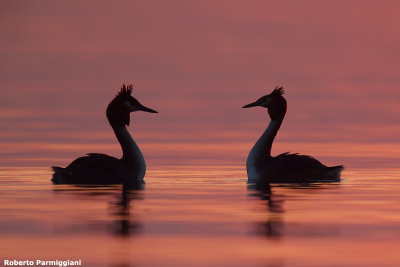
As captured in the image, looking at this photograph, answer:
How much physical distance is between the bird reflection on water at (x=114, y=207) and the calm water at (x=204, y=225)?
0.01 metres

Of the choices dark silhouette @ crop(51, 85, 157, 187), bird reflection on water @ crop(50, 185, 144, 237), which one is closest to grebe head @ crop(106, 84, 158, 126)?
dark silhouette @ crop(51, 85, 157, 187)

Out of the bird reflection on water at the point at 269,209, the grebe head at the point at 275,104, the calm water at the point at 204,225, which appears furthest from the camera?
the grebe head at the point at 275,104

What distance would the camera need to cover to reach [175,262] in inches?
350

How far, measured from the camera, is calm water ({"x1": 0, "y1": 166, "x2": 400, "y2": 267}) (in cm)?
926

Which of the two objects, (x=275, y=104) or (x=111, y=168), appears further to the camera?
(x=275, y=104)

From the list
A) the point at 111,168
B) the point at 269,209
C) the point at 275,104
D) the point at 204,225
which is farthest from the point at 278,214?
the point at 275,104

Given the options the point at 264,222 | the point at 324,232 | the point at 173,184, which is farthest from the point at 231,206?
the point at 173,184

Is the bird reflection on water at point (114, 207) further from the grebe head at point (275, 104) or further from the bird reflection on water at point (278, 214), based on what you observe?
the grebe head at point (275, 104)

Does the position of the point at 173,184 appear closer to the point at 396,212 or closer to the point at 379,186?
the point at 379,186

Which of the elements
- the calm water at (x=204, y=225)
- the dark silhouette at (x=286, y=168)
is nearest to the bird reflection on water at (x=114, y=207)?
the calm water at (x=204, y=225)

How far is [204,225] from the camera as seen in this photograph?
11523 mm

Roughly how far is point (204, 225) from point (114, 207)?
2379 mm

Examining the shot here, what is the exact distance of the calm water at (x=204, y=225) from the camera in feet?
30.4

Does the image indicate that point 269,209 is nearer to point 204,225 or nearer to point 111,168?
point 204,225
